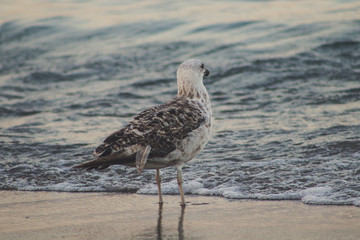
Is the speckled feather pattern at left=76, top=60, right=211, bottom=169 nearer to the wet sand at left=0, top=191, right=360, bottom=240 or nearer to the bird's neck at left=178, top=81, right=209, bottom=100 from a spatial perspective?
the bird's neck at left=178, top=81, right=209, bottom=100

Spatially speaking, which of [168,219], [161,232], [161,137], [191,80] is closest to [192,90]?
[191,80]

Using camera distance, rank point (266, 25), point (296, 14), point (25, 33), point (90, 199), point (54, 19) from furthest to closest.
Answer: point (54, 19) < point (25, 33) < point (296, 14) < point (266, 25) < point (90, 199)

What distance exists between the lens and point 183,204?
591 centimetres

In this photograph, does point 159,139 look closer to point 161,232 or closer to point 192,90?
point 192,90

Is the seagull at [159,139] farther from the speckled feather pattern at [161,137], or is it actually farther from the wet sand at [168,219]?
the wet sand at [168,219]

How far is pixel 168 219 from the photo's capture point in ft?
17.9

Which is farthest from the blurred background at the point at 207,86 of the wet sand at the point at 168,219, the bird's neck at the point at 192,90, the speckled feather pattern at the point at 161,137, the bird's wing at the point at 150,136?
the bird's neck at the point at 192,90

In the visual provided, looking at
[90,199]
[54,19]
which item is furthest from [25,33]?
[90,199]

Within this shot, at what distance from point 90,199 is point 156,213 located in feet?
3.17

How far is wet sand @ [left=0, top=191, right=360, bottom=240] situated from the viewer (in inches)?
196

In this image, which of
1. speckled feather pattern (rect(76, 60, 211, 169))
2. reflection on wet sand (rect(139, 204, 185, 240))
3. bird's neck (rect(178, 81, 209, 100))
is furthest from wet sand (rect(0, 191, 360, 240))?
bird's neck (rect(178, 81, 209, 100))

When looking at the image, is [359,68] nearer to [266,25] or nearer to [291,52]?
[291,52]

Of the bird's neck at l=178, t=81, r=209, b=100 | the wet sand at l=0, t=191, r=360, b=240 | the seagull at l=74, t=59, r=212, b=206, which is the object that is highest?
the bird's neck at l=178, t=81, r=209, b=100

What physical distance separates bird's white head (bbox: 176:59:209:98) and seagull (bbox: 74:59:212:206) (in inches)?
7.7
